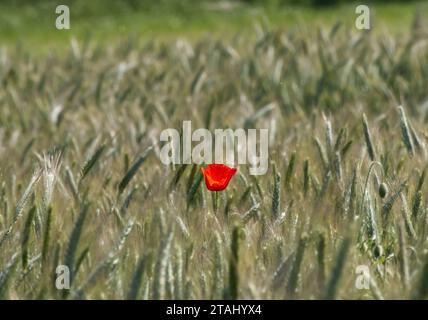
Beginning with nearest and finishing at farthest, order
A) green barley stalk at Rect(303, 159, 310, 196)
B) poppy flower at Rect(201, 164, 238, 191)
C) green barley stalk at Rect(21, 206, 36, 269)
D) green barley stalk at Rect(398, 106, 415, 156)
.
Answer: green barley stalk at Rect(21, 206, 36, 269) < poppy flower at Rect(201, 164, 238, 191) < green barley stalk at Rect(303, 159, 310, 196) < green barley stalk at Rect(398, 106, 415, 156)

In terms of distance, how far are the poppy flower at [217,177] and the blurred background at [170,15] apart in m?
7.40

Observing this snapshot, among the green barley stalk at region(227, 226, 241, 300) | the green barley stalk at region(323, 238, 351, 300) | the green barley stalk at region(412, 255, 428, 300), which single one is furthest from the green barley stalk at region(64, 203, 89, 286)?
the green barley stalk at region(412, 255, 428, 300)

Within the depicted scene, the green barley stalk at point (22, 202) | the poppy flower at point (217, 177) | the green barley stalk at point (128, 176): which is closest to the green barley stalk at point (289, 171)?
the poppy flower at point (217, 177)

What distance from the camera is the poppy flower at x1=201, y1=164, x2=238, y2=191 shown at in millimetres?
1909

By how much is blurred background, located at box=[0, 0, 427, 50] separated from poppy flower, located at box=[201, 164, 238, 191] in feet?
24.3

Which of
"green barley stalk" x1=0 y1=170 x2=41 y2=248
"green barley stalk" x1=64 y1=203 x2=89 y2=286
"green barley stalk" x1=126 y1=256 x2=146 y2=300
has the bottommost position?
"green barley stalk" x1=126 y1=256 x2=146 y2=300

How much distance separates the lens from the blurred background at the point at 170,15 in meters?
10.00

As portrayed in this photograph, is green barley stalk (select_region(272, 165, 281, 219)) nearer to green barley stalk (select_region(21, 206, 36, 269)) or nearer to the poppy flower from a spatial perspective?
the poppy flower

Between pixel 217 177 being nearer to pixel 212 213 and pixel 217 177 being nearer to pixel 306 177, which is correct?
pixel 212 213

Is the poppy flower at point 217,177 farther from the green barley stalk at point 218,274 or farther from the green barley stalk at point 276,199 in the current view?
the green barley stalk at point 218,274

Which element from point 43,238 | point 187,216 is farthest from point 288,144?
point 43,238

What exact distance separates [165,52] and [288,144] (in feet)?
9.65
